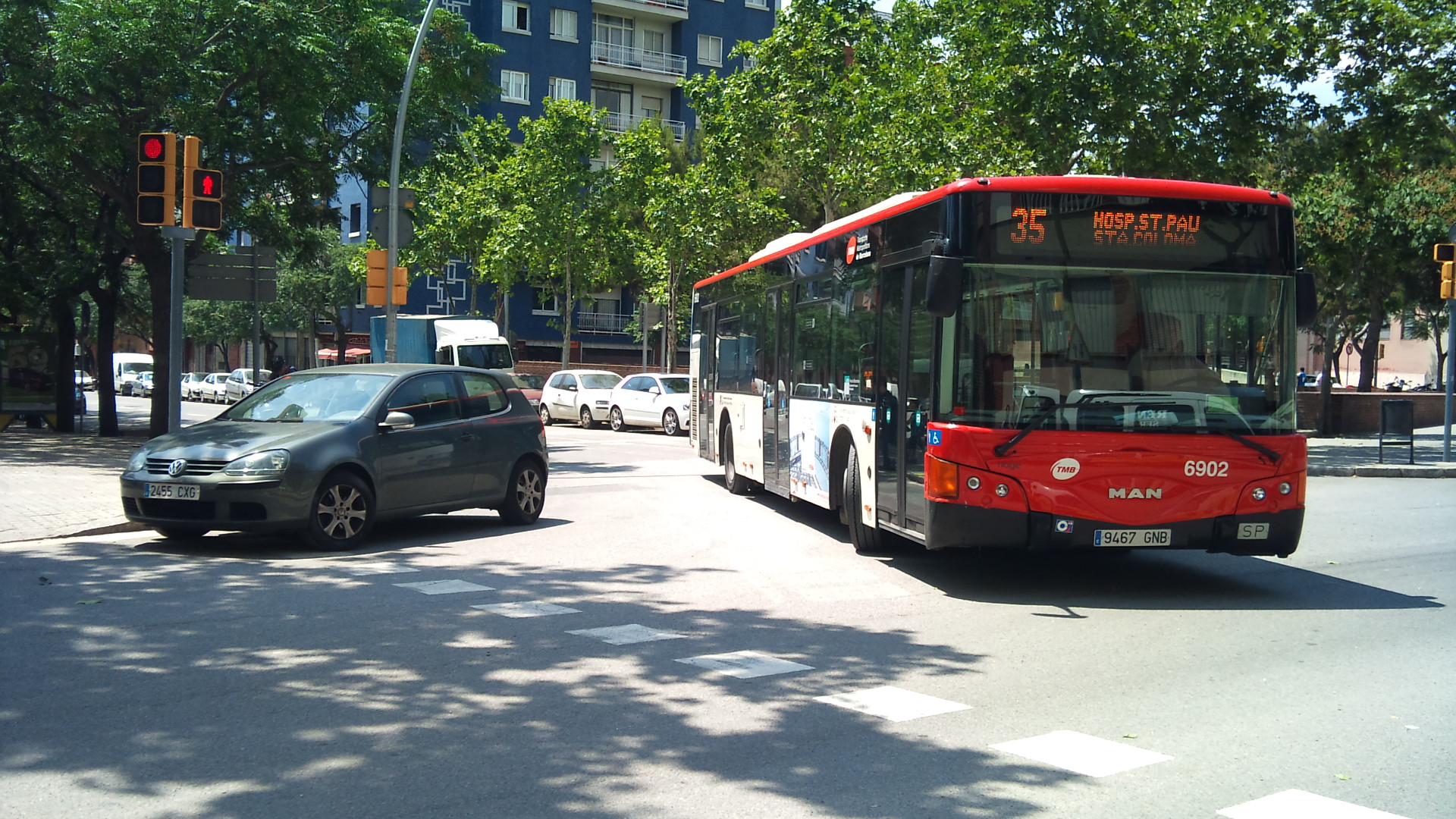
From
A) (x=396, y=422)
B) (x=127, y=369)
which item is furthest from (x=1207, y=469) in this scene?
(x=127, y=369)

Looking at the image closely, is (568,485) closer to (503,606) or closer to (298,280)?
(503,606)

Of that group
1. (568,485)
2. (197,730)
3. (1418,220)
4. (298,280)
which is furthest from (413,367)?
(298,280)

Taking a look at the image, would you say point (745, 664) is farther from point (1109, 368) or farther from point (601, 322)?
point (601, 322)

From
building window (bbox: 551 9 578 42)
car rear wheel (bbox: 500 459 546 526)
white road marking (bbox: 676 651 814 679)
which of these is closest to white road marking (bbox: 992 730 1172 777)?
white road marking (bbox: 676 651 814 679)

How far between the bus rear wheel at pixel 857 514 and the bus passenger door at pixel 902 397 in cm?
55

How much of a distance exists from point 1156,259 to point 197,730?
264 inches

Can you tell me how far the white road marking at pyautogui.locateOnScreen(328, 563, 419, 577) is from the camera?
9.84 metres

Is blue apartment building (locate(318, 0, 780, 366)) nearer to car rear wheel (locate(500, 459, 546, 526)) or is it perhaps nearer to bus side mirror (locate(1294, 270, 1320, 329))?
car rear wheel (locate(500, 459, 546, 526))

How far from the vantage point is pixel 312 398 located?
11656 millimetres

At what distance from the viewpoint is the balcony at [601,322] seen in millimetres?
63594

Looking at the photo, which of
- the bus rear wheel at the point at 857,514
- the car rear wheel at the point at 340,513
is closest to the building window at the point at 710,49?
the bus rear wheel at the point at 857,514

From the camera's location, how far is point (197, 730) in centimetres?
539

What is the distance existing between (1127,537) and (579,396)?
28.5 metres

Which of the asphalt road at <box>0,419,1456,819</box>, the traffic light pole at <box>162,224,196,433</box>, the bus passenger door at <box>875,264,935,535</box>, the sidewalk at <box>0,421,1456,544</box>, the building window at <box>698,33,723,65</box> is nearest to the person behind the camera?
the asphalt road at <box>0,419,1456,819</box>
